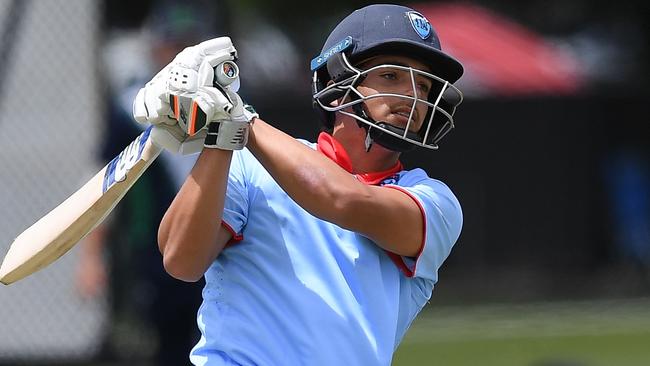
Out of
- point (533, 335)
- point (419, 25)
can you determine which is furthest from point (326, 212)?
point (533, 335)

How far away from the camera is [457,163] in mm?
10250

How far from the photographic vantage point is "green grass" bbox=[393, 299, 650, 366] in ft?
25.3

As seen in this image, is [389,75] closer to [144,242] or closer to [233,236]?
[233,236]

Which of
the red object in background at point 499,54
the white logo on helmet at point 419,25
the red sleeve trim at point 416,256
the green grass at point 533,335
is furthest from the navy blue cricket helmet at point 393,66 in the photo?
the red object in background at point 499,54

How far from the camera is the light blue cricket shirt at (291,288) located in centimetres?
273

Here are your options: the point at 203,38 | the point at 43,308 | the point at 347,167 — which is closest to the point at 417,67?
the point at 347,167

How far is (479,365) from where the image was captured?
7.61 metres

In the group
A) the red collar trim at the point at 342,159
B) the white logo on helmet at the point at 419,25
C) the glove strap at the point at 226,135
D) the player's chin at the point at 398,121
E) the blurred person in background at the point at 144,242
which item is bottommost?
the blurred person in background at the point at 144,242

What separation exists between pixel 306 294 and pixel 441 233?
1.29ft

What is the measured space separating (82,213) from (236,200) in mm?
338

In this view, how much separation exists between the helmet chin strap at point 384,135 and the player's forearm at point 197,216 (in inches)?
15.6

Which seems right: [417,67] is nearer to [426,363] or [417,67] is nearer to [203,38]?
[203,38]

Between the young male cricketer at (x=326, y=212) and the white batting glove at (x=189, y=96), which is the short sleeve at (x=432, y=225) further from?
the white batting glove at (x=189, y=96)

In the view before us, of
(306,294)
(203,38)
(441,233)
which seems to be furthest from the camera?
(203,38)
